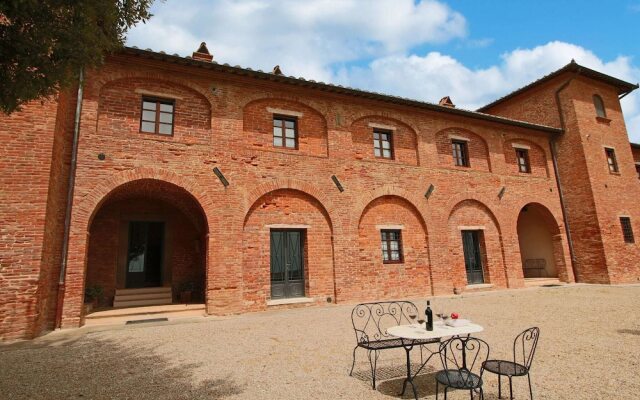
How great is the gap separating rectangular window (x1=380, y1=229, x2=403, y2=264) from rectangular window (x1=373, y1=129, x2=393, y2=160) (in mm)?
2812

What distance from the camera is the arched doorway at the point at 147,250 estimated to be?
11.1 meters

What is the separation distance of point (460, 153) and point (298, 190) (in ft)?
24.8

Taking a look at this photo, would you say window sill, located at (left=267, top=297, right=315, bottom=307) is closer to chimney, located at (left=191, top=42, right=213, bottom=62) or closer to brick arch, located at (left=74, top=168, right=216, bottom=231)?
brick arch, located at (left=74, top=168, right=216, bottom=231)

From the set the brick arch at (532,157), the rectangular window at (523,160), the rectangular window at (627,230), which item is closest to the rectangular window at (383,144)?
the brick arch at (532,157)

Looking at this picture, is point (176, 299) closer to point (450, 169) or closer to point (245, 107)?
point (245, 107)

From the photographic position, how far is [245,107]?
35.5ft

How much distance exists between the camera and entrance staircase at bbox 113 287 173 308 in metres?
10.9

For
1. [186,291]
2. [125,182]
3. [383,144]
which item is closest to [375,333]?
[125,182]

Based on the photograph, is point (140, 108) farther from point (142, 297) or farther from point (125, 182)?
point (142, 297)

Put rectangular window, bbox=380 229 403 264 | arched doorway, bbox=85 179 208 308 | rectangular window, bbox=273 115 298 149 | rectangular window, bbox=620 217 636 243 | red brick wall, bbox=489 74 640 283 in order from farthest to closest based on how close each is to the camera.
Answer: rectangular window, bbox=620 217 636 243
red brick wall, bbox=489 74 640 283
rectangular window, bbox=380 229 403 264
rectangular window, bbox=273 115 298 149
arched doorway, bbox=85 179 208 308

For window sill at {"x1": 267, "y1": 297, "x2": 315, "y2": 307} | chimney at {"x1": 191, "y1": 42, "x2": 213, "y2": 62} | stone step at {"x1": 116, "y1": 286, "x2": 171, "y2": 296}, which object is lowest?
window sill at {"x1": 267, "y1": 297, "x2": 315, "y2": 307}

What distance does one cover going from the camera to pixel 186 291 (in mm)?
11586

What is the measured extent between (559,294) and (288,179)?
10176 mm

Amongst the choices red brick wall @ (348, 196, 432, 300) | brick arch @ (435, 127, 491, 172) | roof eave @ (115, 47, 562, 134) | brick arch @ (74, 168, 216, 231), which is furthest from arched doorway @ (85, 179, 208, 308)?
brick arch @ (435, 127, 491, 172)
